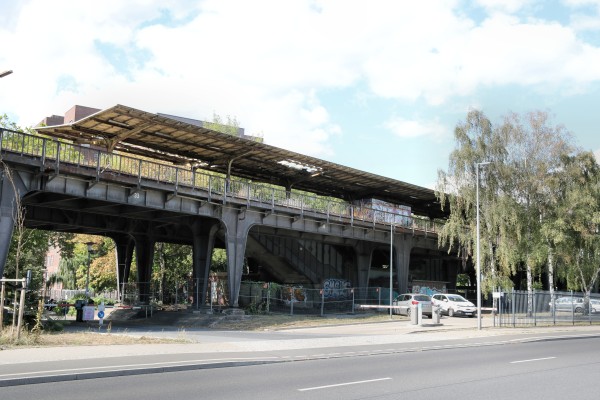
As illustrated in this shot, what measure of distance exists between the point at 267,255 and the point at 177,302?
9.52 m

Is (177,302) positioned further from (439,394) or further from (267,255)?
(439,394)

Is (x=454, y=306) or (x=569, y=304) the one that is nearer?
(x=569, y=304)

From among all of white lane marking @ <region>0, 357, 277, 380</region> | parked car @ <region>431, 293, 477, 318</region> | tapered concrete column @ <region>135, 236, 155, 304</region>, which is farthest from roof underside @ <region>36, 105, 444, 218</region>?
white lane marking @ <region>0, 357, 277, 380</region>

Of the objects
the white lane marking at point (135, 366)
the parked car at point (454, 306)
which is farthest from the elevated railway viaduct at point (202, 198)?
the white lane marking at point (135, 366)

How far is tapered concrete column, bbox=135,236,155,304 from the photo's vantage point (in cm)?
4294

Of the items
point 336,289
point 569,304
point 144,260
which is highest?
point 144,260

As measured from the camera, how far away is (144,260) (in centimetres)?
4525

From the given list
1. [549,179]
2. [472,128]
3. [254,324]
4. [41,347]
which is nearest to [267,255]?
[254,324]

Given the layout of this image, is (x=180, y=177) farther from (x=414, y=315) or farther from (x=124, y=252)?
(x=124, y=252)

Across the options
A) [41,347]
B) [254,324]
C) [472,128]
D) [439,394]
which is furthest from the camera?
[472,128]

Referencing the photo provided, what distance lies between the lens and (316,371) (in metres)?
13.1

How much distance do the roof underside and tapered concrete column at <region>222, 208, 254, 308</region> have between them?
4487 millimetres

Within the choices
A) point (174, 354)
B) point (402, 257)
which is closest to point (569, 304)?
point (402, 257)

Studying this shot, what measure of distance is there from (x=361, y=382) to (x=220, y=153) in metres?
29.5
